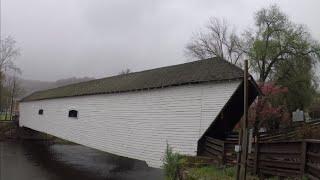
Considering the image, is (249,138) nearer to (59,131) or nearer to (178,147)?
(178,147)

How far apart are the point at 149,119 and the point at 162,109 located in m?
0.83

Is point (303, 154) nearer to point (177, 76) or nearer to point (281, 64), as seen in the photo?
point (177, 76)

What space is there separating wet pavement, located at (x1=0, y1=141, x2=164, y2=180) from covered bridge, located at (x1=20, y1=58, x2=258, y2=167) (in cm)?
209

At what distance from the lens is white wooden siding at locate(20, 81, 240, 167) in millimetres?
13375

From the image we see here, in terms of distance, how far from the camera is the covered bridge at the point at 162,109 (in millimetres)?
13234

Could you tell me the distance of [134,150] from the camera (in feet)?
53.3

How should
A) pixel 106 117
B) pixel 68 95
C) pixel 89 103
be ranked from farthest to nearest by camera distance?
pixel 68 95
pixel 89 103
pixel 106 117

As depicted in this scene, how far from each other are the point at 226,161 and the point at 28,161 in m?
18.2

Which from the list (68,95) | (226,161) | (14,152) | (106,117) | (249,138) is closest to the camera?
(249,138)

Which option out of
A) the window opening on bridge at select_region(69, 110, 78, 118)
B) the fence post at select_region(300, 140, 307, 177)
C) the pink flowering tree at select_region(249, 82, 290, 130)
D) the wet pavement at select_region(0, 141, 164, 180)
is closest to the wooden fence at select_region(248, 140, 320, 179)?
the fence post at select_region(300, 140, 307, 177)

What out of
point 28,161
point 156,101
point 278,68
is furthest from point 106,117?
point 278,68

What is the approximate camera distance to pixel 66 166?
24.8 m

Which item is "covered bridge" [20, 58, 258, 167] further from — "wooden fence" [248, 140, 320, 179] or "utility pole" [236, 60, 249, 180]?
"utility pole" [236, 60, 249, 180]

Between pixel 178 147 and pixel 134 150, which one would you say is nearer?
pixel 178 147
